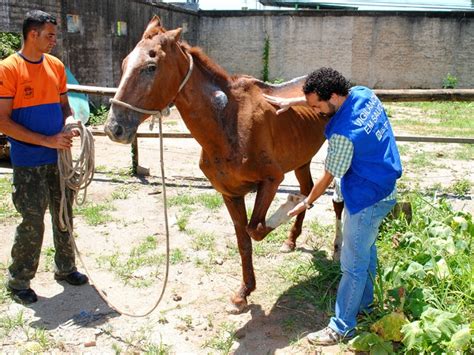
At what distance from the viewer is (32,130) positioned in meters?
3.45

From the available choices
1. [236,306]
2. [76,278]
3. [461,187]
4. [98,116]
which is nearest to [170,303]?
[236,306]

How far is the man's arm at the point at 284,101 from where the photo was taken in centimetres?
341

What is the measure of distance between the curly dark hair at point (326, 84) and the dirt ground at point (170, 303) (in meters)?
1.61

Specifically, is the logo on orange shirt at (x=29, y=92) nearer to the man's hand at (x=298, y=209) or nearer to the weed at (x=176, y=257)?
the weed at (x=176, y=257)

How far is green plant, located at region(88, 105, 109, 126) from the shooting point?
11.8 metres

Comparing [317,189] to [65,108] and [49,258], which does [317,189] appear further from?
[49,258]

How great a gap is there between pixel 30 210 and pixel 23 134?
1.97 feet

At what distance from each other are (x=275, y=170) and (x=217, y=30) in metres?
18.7

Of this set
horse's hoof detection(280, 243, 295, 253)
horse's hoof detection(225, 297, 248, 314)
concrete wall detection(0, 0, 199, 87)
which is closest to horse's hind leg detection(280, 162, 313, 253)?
horse's hoof detection(280, 243, 295, 253)

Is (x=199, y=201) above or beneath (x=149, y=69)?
beneath

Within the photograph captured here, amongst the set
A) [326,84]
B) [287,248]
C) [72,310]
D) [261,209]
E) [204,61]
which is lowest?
[72,310]

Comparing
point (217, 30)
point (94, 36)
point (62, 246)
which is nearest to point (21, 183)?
point (62, 246)

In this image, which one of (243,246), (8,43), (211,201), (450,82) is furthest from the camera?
(450,82)

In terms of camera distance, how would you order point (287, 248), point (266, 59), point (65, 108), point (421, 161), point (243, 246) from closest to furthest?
point (243, 246) → point (65, 108) → point (287, 248) → point (421, 161) → point (266, 59)
